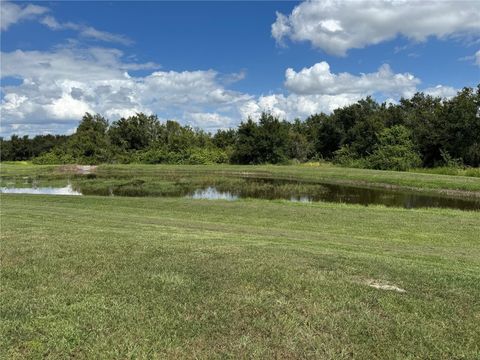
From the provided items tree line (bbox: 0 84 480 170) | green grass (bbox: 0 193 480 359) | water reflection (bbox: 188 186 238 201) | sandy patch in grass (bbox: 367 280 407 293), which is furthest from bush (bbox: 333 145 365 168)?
sandy patch in grass (bbox: 367 280 407 293)

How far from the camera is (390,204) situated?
92.9 feet

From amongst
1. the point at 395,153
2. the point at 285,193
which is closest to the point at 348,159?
the point at 395,153

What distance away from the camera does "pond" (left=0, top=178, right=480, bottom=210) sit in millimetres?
29344

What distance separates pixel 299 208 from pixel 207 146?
6033 cm

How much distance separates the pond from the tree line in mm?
19913

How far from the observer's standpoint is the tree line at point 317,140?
5169 centimetres

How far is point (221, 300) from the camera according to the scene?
21.5 feet

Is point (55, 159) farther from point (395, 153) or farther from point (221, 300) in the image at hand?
point (221, 300)

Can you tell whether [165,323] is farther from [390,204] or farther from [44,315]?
[390,204]

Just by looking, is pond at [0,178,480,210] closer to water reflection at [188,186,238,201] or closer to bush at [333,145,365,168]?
water reflection at [188,186,238,201]

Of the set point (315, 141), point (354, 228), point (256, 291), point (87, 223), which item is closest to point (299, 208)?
point (354, 228)

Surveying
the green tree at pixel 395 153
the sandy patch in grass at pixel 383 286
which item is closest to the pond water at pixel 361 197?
the green tree at pixel 395 153

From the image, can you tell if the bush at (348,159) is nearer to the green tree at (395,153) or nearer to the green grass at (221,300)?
the green tree at (395,153)

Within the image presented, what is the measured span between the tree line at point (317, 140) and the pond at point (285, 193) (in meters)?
19.9
